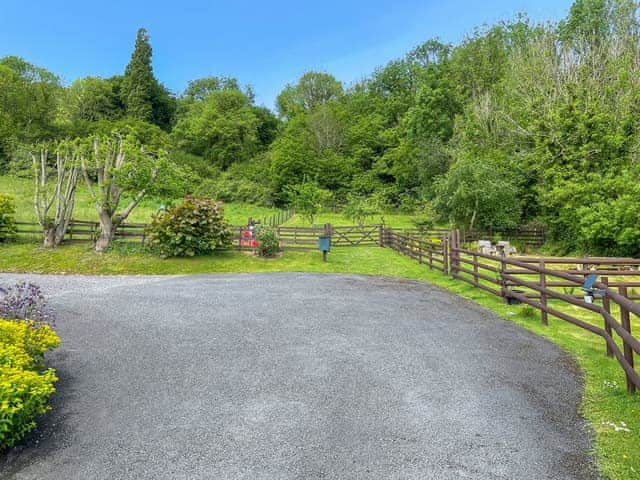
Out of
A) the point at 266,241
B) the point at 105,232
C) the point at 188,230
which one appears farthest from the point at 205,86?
the point at 266,241

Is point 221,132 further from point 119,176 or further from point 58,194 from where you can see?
point 119,176

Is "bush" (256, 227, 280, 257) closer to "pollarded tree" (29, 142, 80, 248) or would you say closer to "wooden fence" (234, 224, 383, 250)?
"wooden fence" (234, 224, 383, 250)

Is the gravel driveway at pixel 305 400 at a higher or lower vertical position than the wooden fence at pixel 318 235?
lower

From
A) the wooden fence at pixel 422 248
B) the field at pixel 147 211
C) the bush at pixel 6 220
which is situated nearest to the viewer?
the wooden fence at pixel 422 248

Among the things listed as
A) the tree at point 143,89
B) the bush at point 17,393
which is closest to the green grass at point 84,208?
the bush at point 17,393

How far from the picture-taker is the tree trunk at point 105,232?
45.9 feet

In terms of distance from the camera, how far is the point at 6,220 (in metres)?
14.4

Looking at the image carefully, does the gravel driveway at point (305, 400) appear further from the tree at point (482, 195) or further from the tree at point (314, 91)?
the tree at point (314, 91)

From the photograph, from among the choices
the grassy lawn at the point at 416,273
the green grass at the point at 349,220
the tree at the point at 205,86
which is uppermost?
the tree at the point at 205,86

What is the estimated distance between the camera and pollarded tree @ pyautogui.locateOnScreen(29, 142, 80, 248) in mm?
14219

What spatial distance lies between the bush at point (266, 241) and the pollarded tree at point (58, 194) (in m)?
7.40

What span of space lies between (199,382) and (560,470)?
3.44 m

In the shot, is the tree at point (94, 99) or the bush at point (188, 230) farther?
the tree at point (94, 99)

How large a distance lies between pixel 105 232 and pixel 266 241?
6.00 metres
